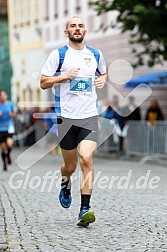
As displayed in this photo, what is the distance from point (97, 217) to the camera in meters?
10.0

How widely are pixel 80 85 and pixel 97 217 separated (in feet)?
5.14

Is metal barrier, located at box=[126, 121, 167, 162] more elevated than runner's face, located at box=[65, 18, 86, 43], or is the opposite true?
runner's face, located at box=[65, 18, 86, 43]

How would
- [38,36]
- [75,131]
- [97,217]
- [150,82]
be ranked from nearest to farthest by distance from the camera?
[75,131], [97,217], [150,82], [38,36]

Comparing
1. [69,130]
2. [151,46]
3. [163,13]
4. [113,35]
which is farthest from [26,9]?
[69,130]

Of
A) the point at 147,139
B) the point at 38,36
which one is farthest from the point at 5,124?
the point at 38,36

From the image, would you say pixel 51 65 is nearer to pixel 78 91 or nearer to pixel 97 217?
pixel 78 91

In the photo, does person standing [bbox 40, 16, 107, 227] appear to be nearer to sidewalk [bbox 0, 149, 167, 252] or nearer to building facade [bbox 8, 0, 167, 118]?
sidewalk [bbox 0, 149, 167, 252]

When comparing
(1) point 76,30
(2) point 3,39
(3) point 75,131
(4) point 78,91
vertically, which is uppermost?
(1) point 76,30

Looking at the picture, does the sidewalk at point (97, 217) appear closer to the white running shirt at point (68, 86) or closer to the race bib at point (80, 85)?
the white running shirt at point (68, 86)

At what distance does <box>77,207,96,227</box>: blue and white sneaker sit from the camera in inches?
354

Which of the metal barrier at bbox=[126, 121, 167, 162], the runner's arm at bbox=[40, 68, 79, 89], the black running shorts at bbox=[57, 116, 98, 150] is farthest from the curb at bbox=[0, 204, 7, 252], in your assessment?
the metal barrier at bbox=[126, 121, 167, 162]

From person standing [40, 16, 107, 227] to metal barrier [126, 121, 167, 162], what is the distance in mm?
13356

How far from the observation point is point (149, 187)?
14.7 m

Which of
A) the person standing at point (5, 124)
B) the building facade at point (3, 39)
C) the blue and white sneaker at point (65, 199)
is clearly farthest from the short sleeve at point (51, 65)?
the building facade at point (3, 39)
